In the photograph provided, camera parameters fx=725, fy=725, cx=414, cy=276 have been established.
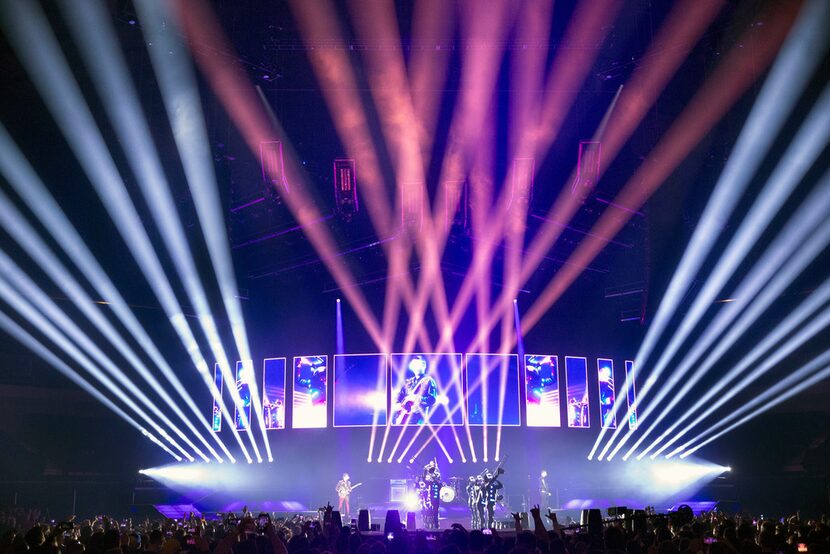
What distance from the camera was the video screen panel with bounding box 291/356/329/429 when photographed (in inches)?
776

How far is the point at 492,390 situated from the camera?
19.8 m

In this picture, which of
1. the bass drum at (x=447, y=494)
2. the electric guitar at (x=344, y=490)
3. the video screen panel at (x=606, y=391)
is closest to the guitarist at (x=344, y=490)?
the electric guitar at (x=344, y=490)

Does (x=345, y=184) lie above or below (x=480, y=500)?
above

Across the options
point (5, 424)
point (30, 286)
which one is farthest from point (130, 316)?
point (5, 424)

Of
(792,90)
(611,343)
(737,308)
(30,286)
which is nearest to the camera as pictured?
(792,90)

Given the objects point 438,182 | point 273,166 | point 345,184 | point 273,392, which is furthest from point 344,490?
point 273,166

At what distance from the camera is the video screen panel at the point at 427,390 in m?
19.6

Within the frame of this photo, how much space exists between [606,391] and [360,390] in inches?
275

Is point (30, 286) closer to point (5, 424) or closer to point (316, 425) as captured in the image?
point (5, 424)

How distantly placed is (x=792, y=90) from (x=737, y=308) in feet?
17.6

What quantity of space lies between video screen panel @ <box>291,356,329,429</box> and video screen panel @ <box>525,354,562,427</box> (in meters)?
5.55

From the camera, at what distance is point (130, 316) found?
17.6 metres

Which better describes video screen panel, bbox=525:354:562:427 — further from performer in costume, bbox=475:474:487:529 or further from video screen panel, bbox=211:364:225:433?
video screen panel, bbox=211:364:225:433

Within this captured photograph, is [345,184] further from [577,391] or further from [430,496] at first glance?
[577,391]
